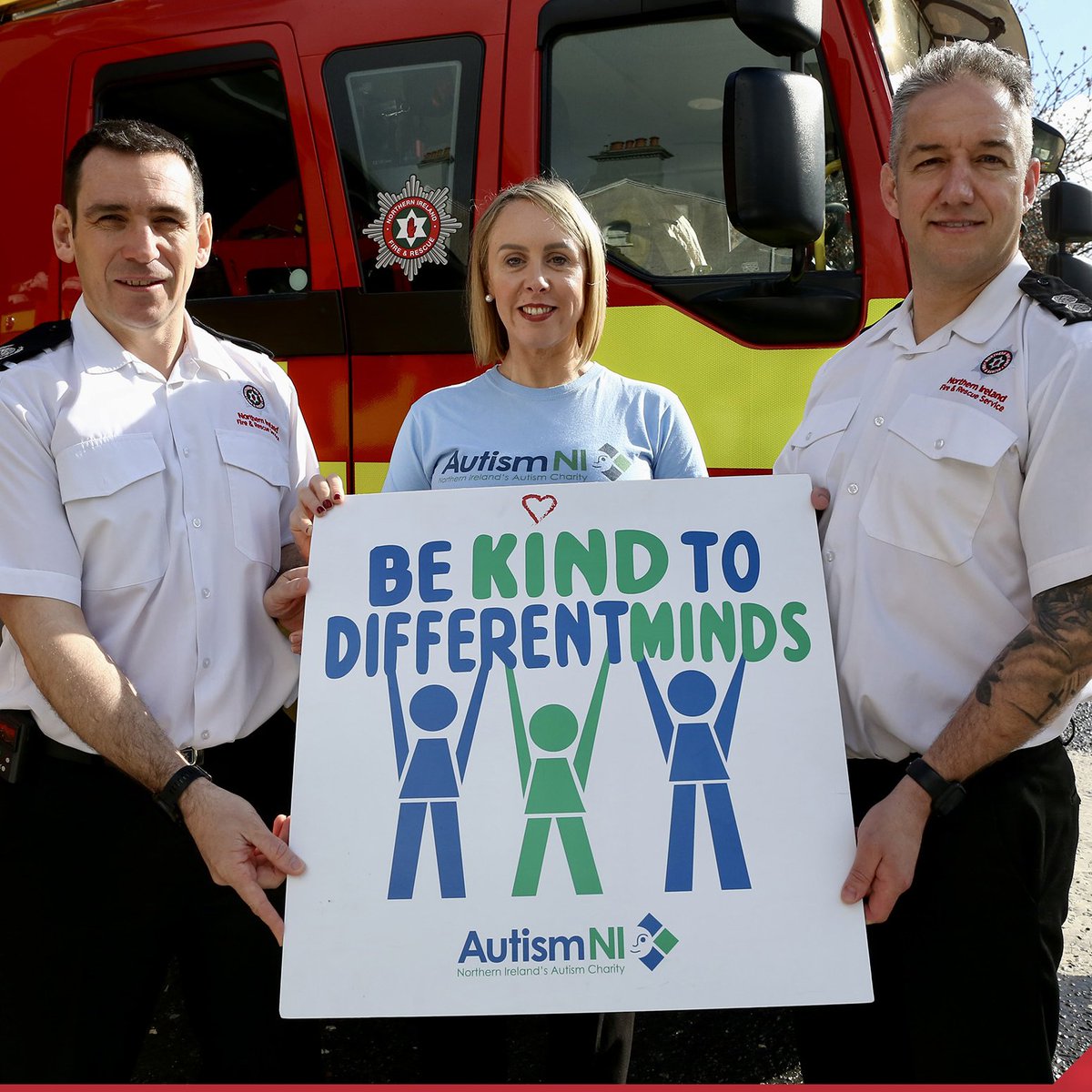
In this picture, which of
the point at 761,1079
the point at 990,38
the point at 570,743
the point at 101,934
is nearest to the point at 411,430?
the point at 570,743

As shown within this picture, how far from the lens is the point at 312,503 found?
193cm

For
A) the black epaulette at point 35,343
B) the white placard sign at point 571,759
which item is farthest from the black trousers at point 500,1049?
the black epaulette at point 35,343

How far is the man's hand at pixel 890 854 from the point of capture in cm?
165

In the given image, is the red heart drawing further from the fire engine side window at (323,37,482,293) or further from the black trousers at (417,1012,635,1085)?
the fire engine side window at (323,37,482,293)

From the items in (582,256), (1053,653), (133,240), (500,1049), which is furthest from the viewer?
(582,256)

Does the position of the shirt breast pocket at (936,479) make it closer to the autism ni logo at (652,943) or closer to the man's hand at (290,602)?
the autism ni logo at (652,943)

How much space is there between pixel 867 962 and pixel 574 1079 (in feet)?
2.41

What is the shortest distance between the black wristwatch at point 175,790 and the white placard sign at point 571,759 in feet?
0.57

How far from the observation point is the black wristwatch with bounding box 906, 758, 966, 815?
1.63 metres

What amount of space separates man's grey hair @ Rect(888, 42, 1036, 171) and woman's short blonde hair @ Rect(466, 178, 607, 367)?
65 centimetres

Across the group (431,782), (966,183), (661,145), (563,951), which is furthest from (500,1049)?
(661,145)

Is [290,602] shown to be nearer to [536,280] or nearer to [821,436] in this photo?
[536,280]

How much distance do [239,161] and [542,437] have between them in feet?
5.45

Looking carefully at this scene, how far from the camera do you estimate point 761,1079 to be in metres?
2.88
